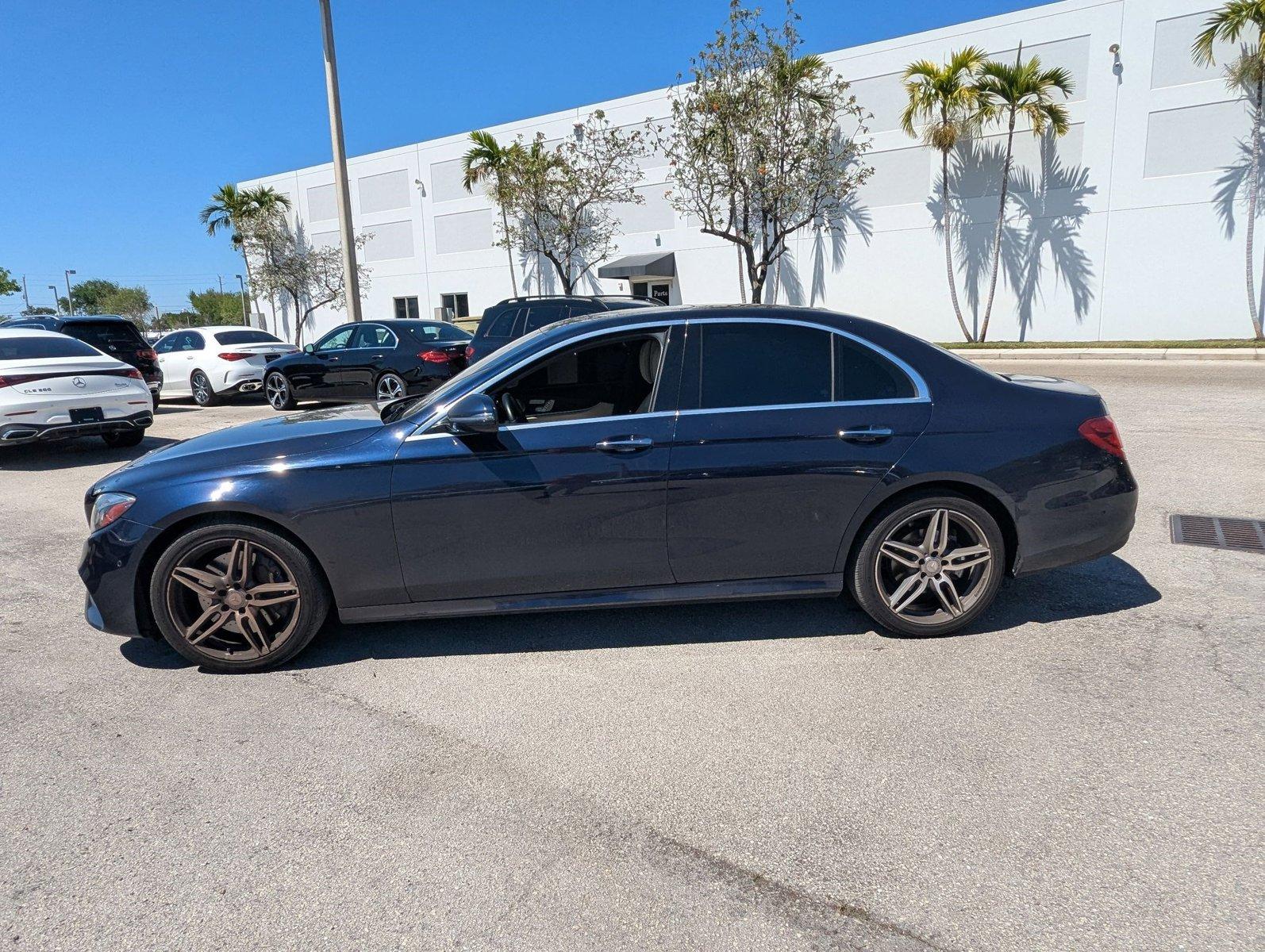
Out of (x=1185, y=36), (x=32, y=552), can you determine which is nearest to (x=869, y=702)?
(x=32, y=552)

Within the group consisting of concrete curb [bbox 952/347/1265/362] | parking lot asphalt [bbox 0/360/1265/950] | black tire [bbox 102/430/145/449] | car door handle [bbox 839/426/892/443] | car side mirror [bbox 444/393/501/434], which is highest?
car side mirror [bbox 444/393/501/434]

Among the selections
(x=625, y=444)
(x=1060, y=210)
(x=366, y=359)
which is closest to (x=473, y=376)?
(x=625, y=444)

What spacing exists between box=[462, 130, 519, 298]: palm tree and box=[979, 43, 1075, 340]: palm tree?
52.7 feet

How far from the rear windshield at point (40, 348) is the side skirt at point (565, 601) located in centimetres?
788

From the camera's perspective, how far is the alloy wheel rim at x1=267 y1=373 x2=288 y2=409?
13789mm

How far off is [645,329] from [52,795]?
303 centimetres

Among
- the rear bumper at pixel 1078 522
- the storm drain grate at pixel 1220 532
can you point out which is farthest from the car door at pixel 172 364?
the storm drain grate at pixel 1220 532

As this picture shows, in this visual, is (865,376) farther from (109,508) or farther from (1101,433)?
(109,508)

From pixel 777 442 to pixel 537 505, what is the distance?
116 cm

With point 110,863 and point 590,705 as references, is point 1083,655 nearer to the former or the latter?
point 590,705

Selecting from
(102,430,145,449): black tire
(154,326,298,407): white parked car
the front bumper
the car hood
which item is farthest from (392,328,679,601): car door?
(154,326,298,407): white parked car

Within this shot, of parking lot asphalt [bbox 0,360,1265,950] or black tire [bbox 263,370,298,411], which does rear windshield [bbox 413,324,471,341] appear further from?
parking lot asphalt [bbox 0,360,1265,950]

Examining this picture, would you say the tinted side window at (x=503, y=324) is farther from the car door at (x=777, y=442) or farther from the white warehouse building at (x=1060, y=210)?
the white warehouse building at (x=1060, y=210)

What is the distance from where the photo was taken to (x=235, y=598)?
12.4ft
